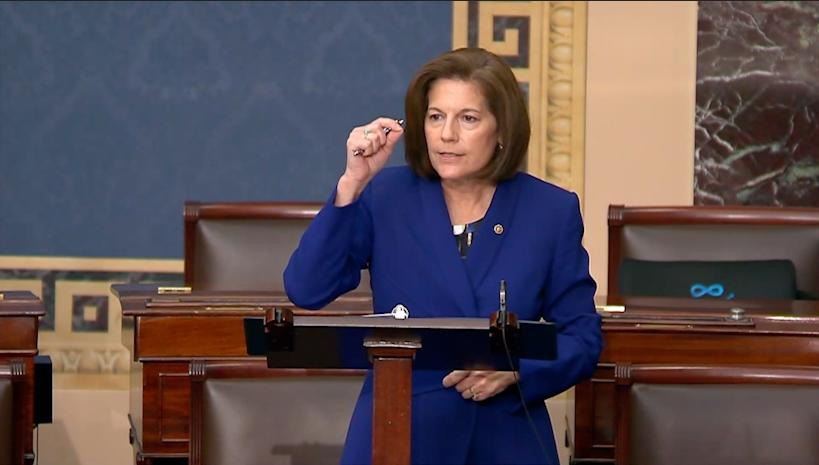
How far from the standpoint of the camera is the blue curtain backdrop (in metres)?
7.10

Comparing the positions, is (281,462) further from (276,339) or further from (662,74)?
(662,74)

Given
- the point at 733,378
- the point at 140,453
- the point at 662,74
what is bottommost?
the point at 140,453

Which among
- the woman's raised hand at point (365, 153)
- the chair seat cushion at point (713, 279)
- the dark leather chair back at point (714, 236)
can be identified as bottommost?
the chair seat cushion at point (713, 279)

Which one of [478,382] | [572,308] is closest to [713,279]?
[572,308]

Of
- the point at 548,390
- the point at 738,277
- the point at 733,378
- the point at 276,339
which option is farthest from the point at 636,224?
the point at 276,339

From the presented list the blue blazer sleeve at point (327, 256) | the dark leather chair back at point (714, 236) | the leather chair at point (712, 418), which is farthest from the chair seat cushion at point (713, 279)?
the blue blazer sleeve at point (327, 256)

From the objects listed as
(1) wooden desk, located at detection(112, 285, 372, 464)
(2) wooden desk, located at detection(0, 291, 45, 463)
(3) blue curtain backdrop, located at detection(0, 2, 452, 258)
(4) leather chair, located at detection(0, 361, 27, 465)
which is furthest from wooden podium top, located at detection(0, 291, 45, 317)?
(3) blue curtain backdrop, located at detection(0, 2, 452, 258)

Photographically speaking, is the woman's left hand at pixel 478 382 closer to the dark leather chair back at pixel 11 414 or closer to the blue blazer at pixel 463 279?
the blue blazer at pixel 463 279

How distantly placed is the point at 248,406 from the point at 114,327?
3.35 meters

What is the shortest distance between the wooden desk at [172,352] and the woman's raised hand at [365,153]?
130cm

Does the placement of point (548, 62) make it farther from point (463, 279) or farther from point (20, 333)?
point (463, 279)

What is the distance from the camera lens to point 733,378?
12.3 ft

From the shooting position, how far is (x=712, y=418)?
3688 millimetres

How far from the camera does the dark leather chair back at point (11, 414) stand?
3492 mm
